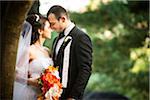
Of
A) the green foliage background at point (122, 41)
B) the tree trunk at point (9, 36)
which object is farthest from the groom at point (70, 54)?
the green foliage background at point (122, 41)

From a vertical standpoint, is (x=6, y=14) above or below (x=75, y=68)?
above

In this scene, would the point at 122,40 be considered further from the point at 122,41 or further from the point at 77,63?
the point at 77,63

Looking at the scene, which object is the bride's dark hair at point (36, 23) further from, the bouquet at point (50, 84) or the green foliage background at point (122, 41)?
the green foliage background at point (122, 41)

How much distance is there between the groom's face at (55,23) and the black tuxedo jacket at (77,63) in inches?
2.1

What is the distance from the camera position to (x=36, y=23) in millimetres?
2195

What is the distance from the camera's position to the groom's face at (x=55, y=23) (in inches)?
87.1

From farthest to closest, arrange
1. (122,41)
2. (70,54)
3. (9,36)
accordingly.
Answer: (122,41), (70,54), (9,36)

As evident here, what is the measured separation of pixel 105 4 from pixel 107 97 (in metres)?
1.62

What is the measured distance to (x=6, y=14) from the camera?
1.78 m

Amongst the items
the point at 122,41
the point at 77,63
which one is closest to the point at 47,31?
the point at 77,63

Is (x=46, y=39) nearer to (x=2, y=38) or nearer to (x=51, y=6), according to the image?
(x=51, y=6)

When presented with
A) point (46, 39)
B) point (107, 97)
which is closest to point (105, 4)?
point (107, 97)

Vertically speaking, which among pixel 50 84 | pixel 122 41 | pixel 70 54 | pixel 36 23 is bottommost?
pixel 50 84

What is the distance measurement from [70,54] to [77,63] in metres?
0.04
